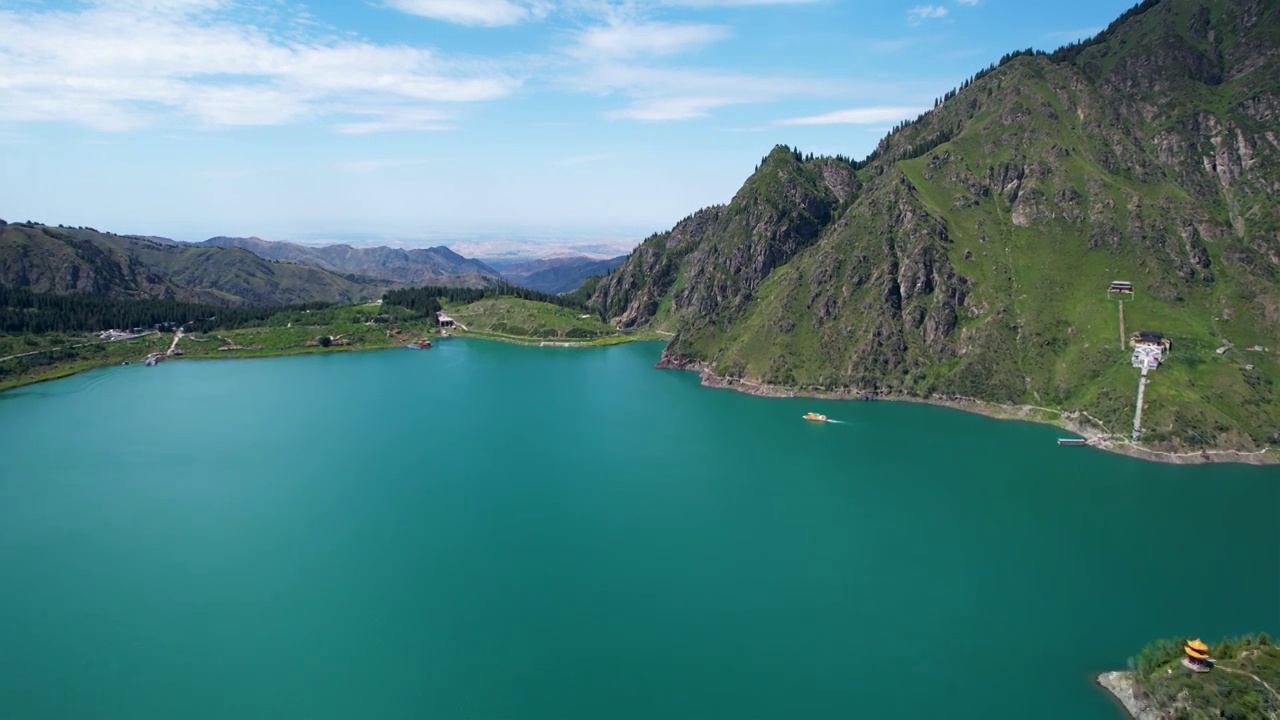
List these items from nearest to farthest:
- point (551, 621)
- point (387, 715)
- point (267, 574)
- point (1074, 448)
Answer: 1. point (387, 715)
2. point (551, 621)
3. point (267, 574)
4. point (1074, 448)

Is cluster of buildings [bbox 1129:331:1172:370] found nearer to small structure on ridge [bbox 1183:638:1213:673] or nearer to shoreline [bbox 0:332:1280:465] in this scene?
shoreline [bbox 0:332:1280:465]

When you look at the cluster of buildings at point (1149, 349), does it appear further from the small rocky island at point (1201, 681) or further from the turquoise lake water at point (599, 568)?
→ the small rocky island at point (1201, 681)

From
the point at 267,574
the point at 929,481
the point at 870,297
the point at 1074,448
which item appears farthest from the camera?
the point at 870,297

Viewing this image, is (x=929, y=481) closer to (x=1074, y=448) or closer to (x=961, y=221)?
A: (x=1074, y=448)

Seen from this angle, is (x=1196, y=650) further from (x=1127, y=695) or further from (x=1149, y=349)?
(x=1149, y=349)

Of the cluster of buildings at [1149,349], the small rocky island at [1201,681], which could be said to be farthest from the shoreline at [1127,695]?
the cluster of buildings at [1149,349]

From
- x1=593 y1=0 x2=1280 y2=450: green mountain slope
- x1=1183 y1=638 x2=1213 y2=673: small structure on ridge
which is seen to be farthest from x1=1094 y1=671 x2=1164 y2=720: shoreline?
x1=593 y1=0 x2=1280 y2=450: green mountain slope

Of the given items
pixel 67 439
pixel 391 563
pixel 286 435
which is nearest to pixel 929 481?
pixel 391 563
